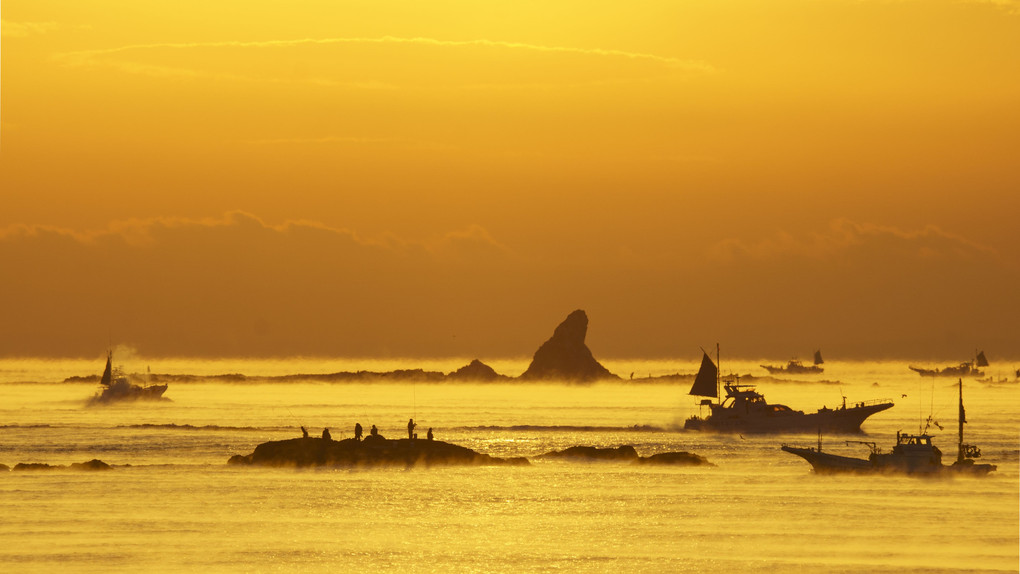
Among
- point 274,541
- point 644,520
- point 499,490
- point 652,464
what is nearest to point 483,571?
point 274,541

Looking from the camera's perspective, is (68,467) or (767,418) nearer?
(68,467)

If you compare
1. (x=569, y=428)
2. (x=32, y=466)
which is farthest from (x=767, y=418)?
(x=32, y=466)

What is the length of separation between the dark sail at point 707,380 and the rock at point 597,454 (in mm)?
58371

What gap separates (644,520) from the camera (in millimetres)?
61500

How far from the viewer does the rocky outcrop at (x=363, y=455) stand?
88.9 metres

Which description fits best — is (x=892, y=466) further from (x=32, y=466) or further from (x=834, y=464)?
(x=32, y=466)

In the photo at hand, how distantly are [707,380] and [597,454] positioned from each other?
6226 cm

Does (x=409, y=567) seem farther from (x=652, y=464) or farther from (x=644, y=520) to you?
(x=652, y=464)

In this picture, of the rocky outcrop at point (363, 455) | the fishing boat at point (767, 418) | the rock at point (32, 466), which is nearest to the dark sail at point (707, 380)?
the fishing boat at point (767, 418)

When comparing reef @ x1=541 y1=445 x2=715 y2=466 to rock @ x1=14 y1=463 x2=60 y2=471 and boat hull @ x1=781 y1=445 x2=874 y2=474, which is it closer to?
boat hull @ x1=781 y1=445 x2=874 y2=474

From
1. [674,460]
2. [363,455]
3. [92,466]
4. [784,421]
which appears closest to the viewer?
[92,466]

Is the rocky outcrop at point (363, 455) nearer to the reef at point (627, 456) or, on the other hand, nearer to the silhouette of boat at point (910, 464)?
the reef at point (627, 456)

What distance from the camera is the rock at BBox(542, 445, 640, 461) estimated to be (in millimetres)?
94062

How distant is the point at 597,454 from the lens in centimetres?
9500
